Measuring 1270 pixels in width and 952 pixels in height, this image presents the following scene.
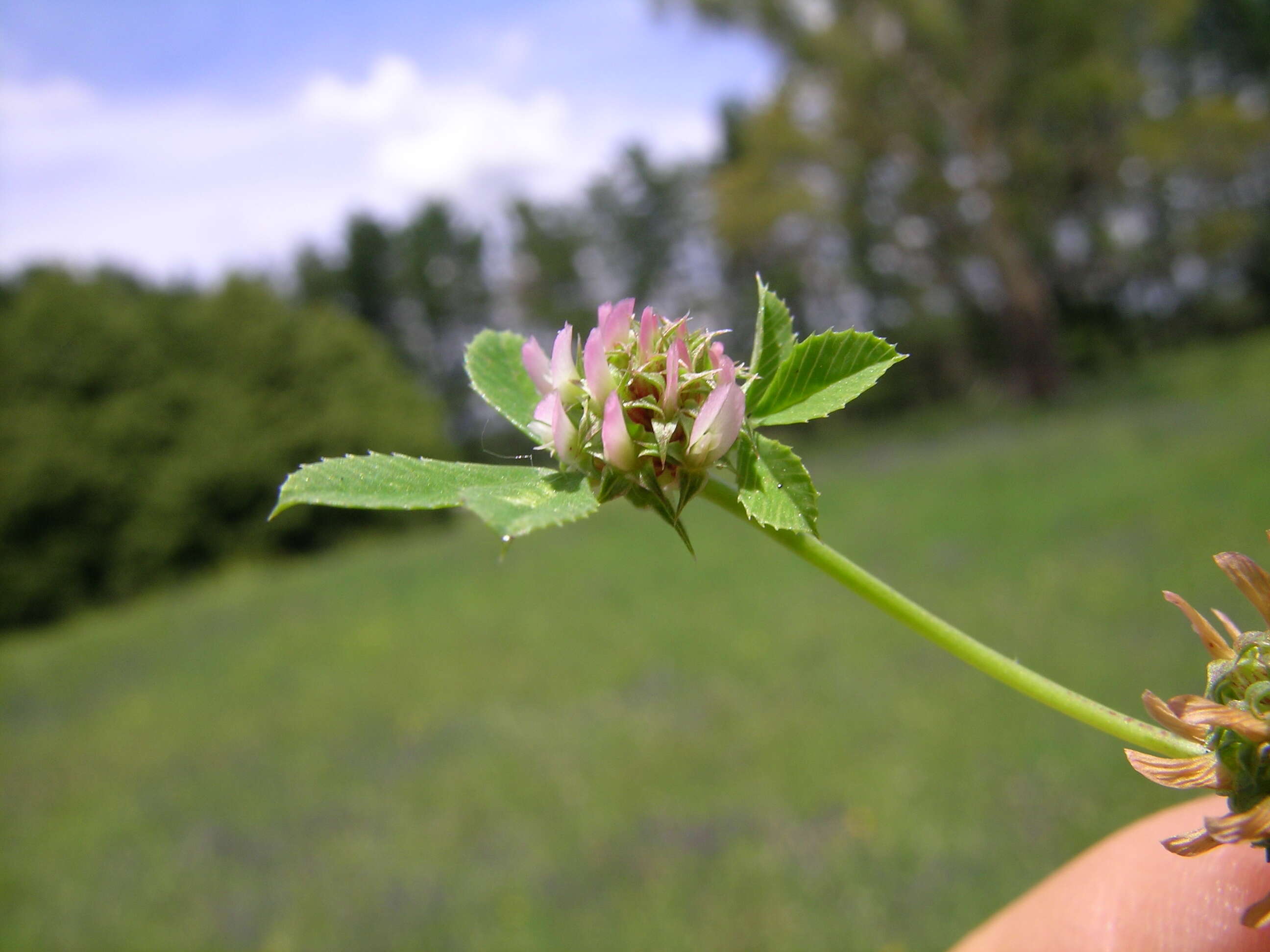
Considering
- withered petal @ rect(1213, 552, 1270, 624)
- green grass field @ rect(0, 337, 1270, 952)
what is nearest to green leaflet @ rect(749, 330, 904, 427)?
withered petal @ rect(1213, 552, 1270, 624)

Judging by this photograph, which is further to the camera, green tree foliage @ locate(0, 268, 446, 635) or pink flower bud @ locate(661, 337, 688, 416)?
green tree foliage @ locate(0, 268, 446, 635)

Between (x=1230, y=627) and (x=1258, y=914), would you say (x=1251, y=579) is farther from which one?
(x=1258, y=914)

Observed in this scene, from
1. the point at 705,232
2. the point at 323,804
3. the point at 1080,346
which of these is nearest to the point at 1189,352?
the point at 1080,346

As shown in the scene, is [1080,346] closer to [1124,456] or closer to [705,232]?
[705,232]

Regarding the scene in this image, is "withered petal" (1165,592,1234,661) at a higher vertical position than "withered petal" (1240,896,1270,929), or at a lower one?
higher

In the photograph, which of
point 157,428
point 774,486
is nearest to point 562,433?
point 774,486

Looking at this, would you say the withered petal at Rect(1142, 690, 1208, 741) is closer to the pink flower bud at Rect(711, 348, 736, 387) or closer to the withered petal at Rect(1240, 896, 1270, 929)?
the withered petal at Rect(1240, 896, 1270, 929)

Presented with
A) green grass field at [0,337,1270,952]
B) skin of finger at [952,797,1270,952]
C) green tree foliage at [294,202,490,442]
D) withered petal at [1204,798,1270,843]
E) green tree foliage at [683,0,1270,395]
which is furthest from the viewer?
green tree foliage at [294,202,490,442]
